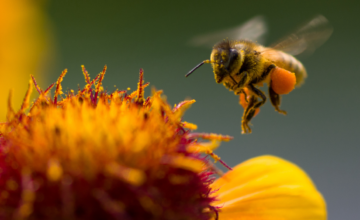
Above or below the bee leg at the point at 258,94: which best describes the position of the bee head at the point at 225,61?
above

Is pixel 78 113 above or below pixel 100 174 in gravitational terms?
above

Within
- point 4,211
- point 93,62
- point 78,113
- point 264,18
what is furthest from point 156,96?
point 93,62

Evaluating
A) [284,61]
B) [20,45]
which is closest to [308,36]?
[284,61]

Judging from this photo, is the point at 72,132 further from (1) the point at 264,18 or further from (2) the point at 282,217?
(1) the point at 264,18

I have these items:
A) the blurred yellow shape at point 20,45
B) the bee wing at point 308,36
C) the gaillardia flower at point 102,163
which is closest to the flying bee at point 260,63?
the bee wing at point 308,36

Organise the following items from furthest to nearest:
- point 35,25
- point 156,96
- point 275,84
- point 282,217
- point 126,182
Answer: point 35,25, point 275,84, point 282,217, point 156,96, point 126,182

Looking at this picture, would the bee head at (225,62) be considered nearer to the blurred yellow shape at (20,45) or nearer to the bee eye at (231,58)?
the bee eye at (231,58)

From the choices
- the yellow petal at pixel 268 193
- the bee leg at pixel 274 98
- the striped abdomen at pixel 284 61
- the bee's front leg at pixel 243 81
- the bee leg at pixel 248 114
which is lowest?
the yellow petal at pixel 268 193

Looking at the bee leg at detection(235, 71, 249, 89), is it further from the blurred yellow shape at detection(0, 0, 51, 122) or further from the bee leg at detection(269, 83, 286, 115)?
the blurred yellow shape at detection(0, 0, 51, 122)
